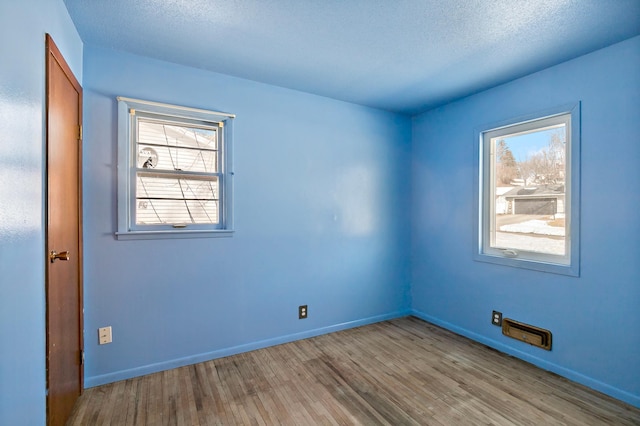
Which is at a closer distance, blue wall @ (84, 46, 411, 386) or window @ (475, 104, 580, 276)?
blue wall @ (84, 46, 411, 386)

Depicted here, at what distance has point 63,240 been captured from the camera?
1741 mm

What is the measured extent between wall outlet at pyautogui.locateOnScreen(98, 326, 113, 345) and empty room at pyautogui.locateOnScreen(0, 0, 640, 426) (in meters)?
0.01

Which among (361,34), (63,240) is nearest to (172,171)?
(63,240)

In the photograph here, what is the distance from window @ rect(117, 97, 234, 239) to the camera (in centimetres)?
228

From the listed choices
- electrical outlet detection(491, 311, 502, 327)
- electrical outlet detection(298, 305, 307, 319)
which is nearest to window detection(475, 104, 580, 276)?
electrical outlet detection(491, 311, 502, 327)

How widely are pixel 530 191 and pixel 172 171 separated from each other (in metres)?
3.13

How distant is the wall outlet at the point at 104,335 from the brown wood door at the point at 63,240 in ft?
0.46

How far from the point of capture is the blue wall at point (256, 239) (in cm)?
221

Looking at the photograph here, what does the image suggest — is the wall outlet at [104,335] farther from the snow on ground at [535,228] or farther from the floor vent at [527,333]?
the snow on ground at [535,228]

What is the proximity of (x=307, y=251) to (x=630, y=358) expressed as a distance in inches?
101

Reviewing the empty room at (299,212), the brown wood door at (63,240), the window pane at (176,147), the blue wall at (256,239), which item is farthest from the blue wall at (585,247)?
the brown wood door at (63,240)

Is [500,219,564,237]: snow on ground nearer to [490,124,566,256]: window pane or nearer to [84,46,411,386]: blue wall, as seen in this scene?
[490,124,566,256]: window pane

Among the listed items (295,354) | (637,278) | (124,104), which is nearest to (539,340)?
(637,278)

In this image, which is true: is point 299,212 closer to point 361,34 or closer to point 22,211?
point 361,34
